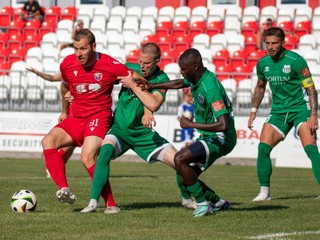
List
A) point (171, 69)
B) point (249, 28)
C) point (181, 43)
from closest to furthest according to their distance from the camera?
point (171, 69) → point (181, 43) → point (249, 28)

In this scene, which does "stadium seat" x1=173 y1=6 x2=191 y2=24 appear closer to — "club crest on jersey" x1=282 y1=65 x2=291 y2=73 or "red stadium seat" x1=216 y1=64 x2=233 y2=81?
"red stadium seat" x1=216 y1=64 x2=233 y2=81

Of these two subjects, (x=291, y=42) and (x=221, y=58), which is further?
(x=291, y=42)

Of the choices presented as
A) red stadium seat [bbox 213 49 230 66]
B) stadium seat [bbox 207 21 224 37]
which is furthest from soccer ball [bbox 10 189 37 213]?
stadium seat [bbox 207 21 224 37]

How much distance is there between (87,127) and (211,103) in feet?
5.40

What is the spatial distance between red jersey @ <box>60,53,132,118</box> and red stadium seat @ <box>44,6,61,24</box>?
67.6 ft

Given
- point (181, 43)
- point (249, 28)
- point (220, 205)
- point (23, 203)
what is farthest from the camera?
point (249, 28)

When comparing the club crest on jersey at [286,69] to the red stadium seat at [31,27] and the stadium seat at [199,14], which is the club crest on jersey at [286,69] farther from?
the red stadium seat at [31,27]

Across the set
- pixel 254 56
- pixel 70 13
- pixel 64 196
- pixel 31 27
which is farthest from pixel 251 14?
pixel 64 196

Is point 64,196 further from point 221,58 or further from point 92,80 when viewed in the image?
point 221,58

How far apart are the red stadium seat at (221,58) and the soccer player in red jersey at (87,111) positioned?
16.7 metres

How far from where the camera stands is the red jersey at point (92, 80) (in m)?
11.0

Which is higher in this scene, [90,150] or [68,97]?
[68,97]

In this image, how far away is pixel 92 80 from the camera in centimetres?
1098

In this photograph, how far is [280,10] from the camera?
30.0 metres
